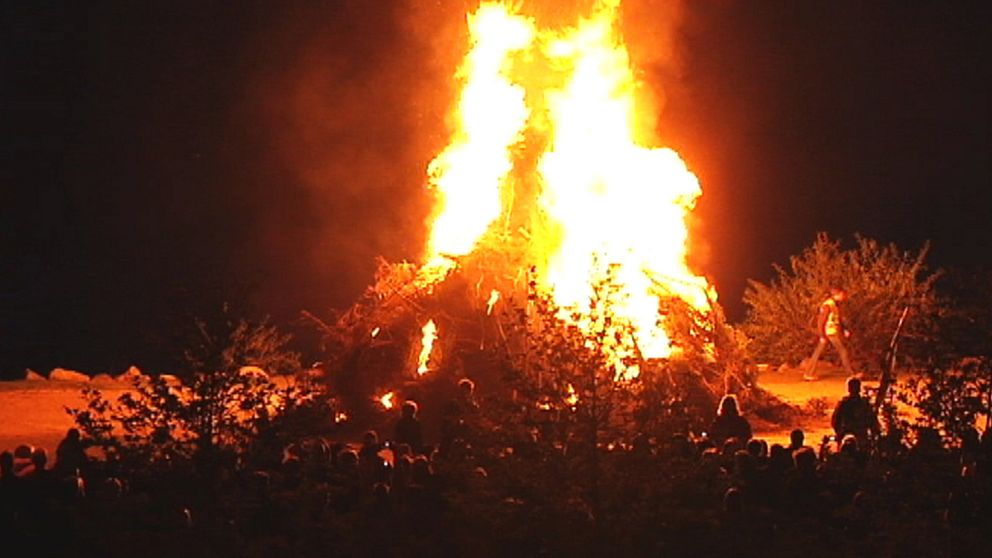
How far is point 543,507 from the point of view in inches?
342

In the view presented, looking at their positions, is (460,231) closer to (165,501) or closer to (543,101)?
(543,101)

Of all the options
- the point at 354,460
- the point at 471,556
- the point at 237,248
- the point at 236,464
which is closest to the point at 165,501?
the point at 236,464

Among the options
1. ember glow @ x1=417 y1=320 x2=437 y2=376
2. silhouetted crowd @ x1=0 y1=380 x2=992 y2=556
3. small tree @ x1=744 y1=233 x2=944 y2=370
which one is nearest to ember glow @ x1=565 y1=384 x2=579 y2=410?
silhouetted crowd @ x1=0 y1=380 x2=992 y2=556

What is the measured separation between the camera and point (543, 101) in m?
15.5

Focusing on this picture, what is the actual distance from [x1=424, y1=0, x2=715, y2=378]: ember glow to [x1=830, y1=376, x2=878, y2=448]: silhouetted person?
3691mm

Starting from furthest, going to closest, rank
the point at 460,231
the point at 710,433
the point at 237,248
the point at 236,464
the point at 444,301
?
the point at 237,248
the point at 460,231
the point at 444,301
the point at 710,433
the point at 236,464

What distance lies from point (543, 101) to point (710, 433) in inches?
207

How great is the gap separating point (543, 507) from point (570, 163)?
23.7 feet

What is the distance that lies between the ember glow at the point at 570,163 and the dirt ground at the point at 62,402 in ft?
6.10

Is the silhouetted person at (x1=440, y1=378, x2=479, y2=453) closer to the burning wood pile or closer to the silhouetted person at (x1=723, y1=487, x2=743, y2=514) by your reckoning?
the silhouetted person at (x1=723, y1=487, x2=743, y2=514)

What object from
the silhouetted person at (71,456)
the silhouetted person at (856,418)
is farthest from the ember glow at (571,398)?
the silhouetted person at (71,456)

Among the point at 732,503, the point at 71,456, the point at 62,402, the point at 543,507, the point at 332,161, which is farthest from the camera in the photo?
the point at 332,161

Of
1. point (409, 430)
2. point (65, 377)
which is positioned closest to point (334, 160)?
point (65, 377)

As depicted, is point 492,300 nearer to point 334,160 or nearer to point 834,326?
point 834,326
